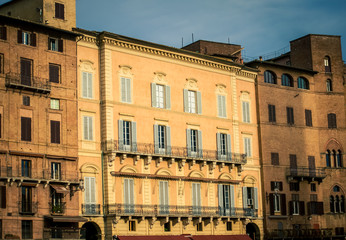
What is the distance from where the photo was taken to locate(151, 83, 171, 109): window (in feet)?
195

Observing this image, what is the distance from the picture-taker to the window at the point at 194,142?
61.0 metres

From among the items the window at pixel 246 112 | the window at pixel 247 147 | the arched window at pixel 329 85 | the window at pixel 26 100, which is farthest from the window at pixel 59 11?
the arched window at pixel 329 85

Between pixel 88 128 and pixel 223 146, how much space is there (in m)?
15.0

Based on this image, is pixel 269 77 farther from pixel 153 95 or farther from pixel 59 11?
pixel 59 11

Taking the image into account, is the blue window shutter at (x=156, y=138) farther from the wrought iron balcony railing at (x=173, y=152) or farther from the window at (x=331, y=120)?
the window at (x=331, y=120)

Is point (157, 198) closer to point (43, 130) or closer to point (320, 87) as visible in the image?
point (43, 130)

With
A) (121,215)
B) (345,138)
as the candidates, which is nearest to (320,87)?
(345,138)

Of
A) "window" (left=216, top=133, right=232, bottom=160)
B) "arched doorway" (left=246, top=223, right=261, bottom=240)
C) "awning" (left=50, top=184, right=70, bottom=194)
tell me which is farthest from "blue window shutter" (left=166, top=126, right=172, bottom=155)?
"arched doorway" (left=246, top=223, right=261, bottom=240)

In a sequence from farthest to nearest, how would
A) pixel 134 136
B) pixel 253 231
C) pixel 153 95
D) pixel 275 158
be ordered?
pixel 275 158 < pixel 253 231 < pixel 153 95 < pixel 134 136

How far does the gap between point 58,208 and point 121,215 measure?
5355 millimetres

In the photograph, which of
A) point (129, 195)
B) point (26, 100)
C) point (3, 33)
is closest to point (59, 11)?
point (3, 33)

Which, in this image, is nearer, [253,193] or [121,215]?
[121,215]

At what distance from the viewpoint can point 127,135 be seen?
5666 cm

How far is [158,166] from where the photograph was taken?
5806cm
